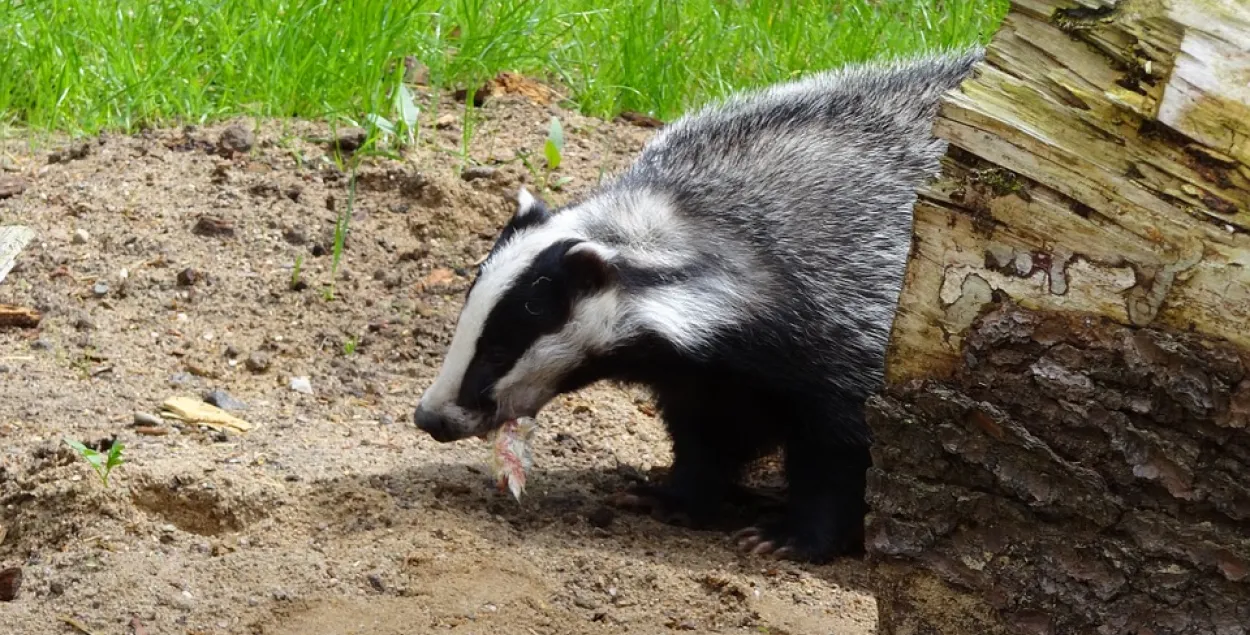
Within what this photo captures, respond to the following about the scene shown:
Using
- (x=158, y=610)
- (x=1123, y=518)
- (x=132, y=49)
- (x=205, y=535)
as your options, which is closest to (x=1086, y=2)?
(x=1123, y=518)

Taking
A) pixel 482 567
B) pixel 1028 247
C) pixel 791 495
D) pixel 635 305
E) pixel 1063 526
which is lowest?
pixel 791 495

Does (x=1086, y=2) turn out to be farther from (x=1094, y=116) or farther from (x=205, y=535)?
(x=205, y=535)

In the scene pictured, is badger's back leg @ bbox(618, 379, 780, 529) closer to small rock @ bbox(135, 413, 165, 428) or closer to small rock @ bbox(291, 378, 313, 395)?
small rock @ bbox(291, 378, 313, 395)

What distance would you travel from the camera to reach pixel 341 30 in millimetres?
5992

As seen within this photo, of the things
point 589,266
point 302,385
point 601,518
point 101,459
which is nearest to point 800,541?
point 601,518

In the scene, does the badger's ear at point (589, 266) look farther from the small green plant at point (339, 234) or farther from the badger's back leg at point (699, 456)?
the small green plant at point (339, 234)

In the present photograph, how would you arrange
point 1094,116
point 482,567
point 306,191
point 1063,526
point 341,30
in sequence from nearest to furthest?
point 1094,116
point 1063,526
point 482,567
point 306,191
point 341,30

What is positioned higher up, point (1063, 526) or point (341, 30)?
point (1063, 526)

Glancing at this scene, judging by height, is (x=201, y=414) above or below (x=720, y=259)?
below

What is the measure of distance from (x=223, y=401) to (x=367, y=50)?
6.18 feet

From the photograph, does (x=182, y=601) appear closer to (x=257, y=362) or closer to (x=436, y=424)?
(x=436, y=424)

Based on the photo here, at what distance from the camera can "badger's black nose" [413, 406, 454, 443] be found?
3.99 metres

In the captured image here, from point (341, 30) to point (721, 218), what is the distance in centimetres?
246

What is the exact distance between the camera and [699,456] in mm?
4527
